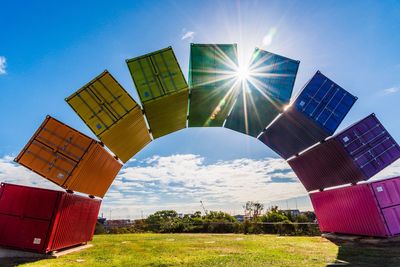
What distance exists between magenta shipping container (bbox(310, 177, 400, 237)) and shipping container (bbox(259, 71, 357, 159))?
178 inches

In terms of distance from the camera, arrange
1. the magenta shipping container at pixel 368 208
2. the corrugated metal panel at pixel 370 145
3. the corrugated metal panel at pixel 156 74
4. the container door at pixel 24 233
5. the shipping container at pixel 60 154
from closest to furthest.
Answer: the container door at pixel 24 233, the shipping container at pixel 60 154, the magenta shipping container at pixel 368 208, the corrugated metal panel at pixel 156 74, the corrugated metal panel at pixel 370 145

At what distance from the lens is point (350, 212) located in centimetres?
1977

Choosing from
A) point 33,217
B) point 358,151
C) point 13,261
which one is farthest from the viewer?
point 358,151

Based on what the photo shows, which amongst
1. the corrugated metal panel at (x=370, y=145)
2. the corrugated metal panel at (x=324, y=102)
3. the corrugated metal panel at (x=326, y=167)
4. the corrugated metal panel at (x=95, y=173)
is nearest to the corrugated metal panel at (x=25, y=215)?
the corrugated metal panel at (x=95, y=173)

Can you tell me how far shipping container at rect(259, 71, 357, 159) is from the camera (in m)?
19.6

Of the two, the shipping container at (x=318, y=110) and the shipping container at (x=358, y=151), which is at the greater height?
the shipping container at (x=318, y=110)

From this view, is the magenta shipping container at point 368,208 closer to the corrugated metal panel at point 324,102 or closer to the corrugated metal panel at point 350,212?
the corrugated metal panel at point 350,212

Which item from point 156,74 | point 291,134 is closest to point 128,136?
point 156,74

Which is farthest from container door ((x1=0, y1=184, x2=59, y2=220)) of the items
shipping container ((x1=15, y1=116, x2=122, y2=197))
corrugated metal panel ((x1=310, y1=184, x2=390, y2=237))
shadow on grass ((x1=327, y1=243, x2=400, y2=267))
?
corrugated metal panel ((x1=310, y1=184, x2=390, y2=237))

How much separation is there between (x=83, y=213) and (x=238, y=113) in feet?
47.3

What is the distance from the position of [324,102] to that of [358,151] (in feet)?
13.9

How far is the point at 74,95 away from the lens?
1739 centimetres

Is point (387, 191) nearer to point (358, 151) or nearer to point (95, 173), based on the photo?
point (358, 151)

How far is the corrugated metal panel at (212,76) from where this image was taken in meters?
18.3
